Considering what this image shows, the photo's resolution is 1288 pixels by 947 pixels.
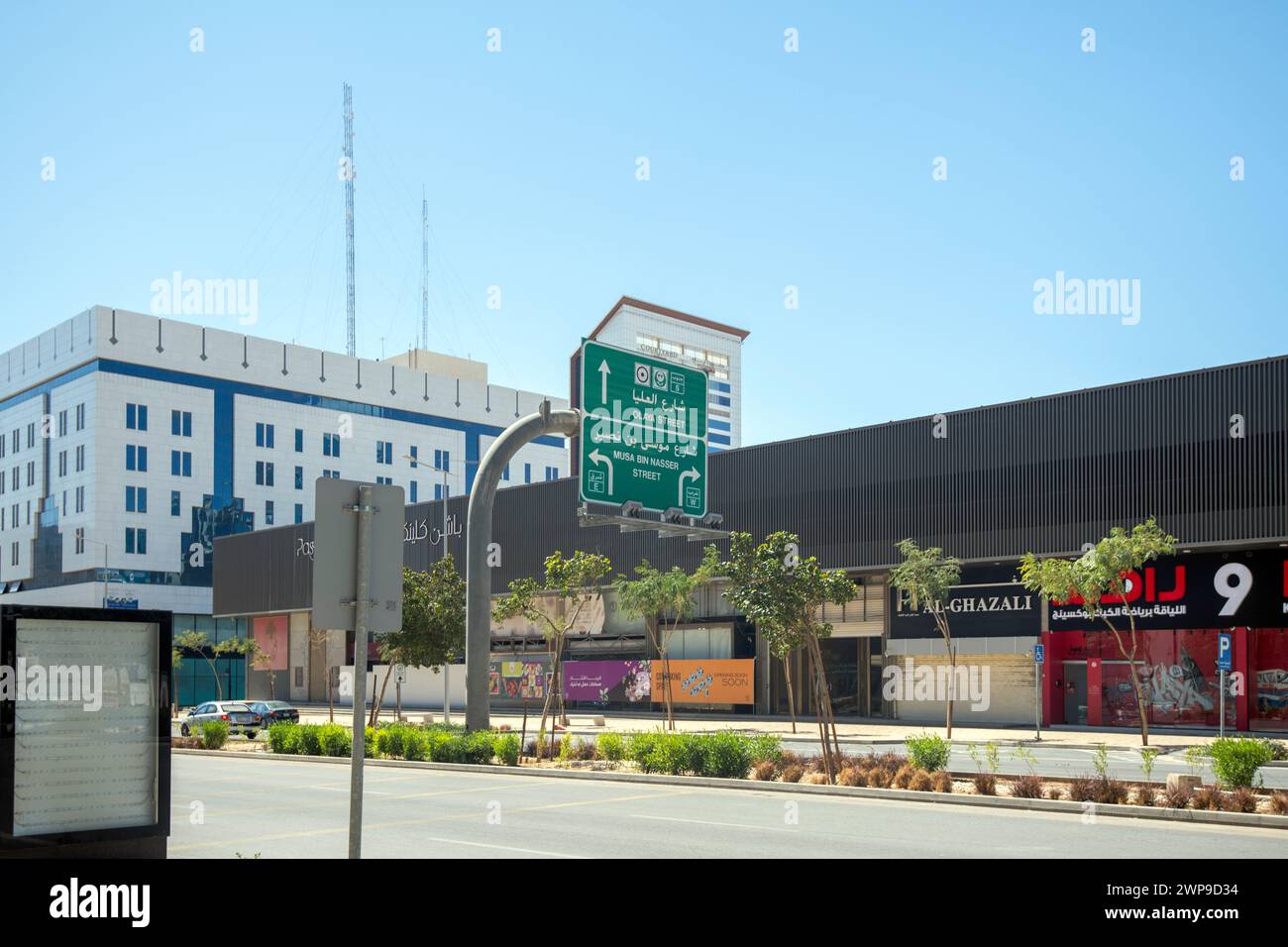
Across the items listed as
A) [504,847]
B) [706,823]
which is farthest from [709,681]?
[504,847]

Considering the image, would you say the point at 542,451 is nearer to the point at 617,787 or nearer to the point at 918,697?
the point at 918,697

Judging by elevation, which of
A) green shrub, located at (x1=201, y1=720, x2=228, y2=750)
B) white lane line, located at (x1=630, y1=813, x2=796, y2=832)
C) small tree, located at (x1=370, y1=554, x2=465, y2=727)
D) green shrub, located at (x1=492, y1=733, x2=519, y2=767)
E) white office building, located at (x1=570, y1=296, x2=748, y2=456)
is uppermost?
white office building, located at (x1=570, y1=296, x2=748, y2=456)

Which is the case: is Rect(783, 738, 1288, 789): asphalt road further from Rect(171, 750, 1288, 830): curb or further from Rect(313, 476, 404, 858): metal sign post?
Rect(313, 476, 404, 858): metal sign post

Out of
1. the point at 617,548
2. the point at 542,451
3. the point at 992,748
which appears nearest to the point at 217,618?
the point at 542,451

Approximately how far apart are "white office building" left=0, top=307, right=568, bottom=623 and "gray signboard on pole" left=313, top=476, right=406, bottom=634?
81.3m

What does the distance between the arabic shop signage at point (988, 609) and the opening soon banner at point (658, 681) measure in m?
9.34

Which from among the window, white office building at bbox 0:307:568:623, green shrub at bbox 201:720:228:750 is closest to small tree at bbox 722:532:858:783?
green shrub at bbox 201:720:228:750

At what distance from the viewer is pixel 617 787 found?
74.1 ft

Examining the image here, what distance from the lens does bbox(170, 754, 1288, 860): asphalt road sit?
14016mm

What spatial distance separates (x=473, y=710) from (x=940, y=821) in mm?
13450

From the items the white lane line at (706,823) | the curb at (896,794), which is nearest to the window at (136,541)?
the curb at (896,794)

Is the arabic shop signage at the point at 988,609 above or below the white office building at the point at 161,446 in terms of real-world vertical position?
below

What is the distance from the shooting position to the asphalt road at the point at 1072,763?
23.9 metres

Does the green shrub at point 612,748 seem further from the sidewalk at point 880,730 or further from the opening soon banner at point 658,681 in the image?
the opening soon banner at point 658,681
